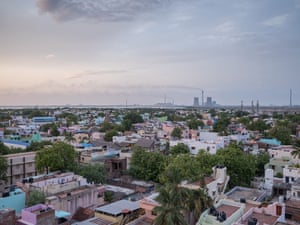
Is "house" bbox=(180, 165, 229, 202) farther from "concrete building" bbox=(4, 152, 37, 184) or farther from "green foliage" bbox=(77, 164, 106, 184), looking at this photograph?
"concrete building" bbox=(4, 152, 37, 184)

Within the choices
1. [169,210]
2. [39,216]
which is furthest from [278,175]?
[39,216]

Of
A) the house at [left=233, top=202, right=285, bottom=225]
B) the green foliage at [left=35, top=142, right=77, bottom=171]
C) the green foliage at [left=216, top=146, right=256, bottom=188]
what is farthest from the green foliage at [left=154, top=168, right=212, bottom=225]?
the green foliage at [left=35, top=142, right=77, bottom=171]

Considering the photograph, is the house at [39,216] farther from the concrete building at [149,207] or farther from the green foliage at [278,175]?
the green foliage at [278,175]

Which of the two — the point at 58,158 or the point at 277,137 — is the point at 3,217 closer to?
the point at 58,158

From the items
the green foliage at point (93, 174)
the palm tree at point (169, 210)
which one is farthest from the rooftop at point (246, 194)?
the green foliage at point (93, 174)

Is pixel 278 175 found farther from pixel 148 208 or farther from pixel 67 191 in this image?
pixel 67 191

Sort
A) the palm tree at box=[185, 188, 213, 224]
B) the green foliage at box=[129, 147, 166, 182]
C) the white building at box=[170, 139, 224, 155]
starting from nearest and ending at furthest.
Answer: the palm tree at box=[185, 188, 213, 224] → the green foliage at box=[129, 147, 166, 182] → the white building at box=[170, 139, 224, 155]

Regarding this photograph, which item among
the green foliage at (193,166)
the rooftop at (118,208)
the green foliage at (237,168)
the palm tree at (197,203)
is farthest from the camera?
the green foliage at (237,168)

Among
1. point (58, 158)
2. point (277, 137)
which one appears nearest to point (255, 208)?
point (58, 158)
